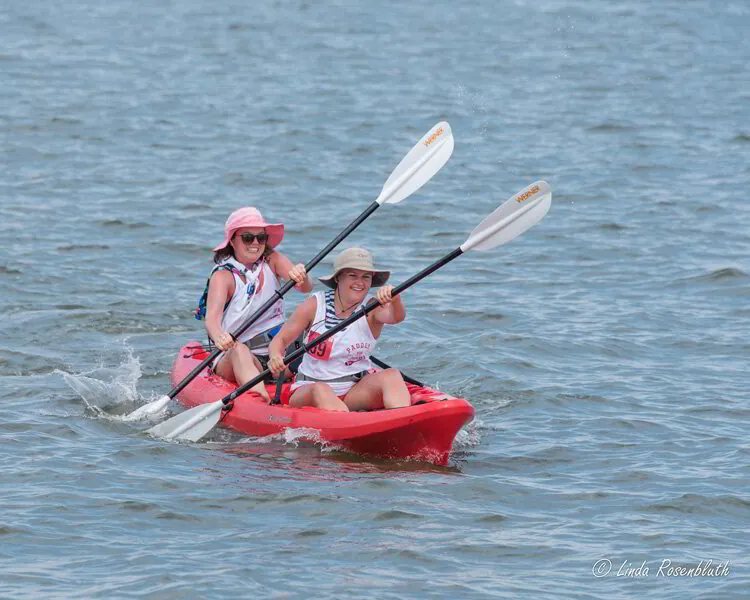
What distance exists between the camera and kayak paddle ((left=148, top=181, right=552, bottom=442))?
26.1ft

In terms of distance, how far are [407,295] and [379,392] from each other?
4.41m

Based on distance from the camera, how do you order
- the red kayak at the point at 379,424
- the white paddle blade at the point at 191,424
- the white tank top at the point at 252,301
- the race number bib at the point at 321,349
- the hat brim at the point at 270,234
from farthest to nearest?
the white tank top at the point at 252,301
the hat brim at the point at 270,234
the white paddle blade at the point at 191,424
the race number bib at the point at 321,349
the red kayak at the point at 379,424

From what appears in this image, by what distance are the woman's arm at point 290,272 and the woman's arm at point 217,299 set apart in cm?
34

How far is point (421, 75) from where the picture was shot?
922 inches

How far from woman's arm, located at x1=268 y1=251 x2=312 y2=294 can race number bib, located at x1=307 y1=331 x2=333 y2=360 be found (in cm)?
60

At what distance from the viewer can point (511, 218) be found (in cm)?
818

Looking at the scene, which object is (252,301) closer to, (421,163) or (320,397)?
(320,397)

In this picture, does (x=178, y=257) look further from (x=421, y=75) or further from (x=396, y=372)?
(x=421, y=75)

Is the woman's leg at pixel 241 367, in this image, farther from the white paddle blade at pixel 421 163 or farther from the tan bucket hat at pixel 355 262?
the white paddle blade at pixel 421 163

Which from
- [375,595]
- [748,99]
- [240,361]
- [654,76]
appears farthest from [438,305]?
[654,76]

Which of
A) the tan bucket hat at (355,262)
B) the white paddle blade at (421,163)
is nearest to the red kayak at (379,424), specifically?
the tan bucket hat at (355,262)

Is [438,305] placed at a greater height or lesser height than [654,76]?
lesser

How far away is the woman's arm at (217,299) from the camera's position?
887 cm

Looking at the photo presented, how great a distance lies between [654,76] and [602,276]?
11.1 m
